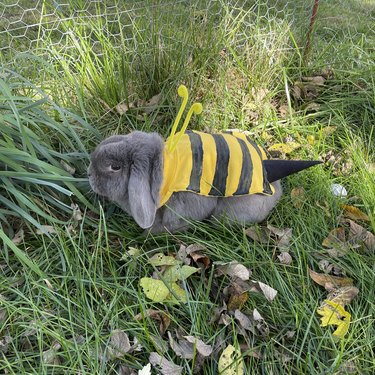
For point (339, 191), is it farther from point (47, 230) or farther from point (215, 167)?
point (47, 230)

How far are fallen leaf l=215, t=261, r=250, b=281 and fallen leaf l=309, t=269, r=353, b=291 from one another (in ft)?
1.17

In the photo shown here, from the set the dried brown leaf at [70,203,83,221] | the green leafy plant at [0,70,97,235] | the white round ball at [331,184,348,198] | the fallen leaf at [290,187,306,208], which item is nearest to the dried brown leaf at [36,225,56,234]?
the green leafy plant at [0,70,97,235]

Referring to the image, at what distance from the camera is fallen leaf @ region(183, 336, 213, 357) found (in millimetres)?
1857

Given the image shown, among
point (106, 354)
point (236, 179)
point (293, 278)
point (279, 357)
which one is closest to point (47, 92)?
point (236, 179)

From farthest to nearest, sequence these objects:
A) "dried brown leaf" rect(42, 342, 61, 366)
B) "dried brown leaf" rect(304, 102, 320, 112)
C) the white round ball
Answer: "dried brown leaf" rect(304, 102, 320, 112)
the white round ball
"dried brown leaf" rect(42, 342, 61, 366)

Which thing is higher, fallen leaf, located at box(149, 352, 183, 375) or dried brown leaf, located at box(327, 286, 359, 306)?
dried brown leaf, located at box(327, 286, 359, 306)

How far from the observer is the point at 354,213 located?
2.57 m

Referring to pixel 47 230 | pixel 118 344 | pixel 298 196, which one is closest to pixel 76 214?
pixel 47 230

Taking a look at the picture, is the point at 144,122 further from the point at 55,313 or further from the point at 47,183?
the point at 55,313

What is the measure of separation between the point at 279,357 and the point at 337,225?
951mm

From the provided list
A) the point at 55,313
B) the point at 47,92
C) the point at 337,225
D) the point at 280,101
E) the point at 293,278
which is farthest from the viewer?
the point at 280,101

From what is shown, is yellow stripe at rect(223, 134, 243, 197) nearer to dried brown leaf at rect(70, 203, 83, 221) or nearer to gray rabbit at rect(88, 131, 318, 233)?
gray rabbit at rect(88, 131, 318, 233)

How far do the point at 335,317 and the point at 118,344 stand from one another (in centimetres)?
103

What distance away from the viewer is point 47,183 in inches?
90.0
